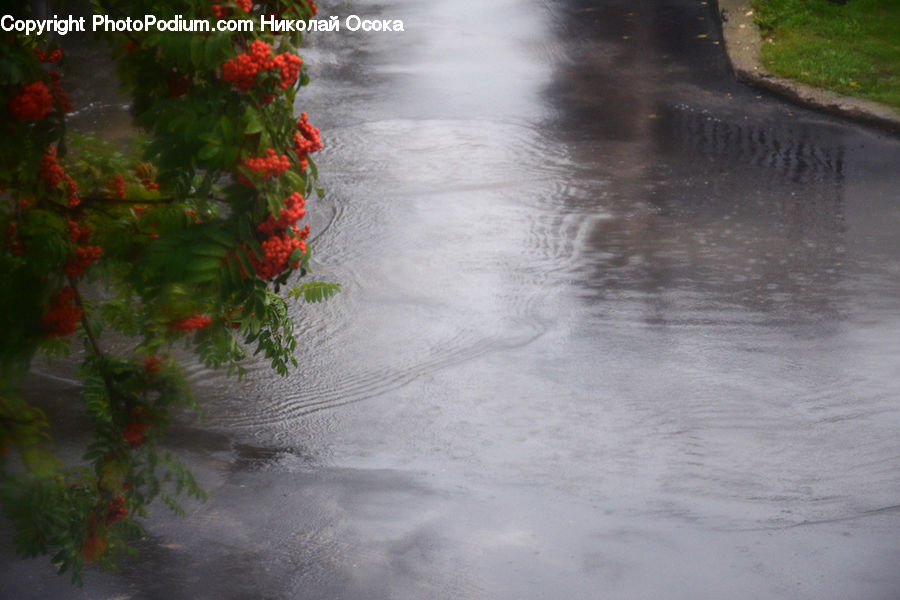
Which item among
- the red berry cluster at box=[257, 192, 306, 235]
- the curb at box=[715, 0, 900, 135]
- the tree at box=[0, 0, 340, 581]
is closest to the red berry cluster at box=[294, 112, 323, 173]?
the tree at box=[0, 0, 340, 581]

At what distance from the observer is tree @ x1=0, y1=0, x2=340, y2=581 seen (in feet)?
12.7

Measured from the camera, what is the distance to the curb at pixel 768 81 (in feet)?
36.3

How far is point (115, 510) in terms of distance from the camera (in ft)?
14.9

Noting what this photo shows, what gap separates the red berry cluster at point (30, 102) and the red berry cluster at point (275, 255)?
878mm

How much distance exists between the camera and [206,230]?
159 inches

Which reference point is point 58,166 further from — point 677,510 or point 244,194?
point 677,510

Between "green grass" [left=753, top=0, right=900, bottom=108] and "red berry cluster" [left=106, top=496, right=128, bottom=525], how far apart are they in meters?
9.34

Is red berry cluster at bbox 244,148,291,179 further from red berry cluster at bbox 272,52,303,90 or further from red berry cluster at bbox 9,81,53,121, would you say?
red berry cluster at bbox 9,81,53,121

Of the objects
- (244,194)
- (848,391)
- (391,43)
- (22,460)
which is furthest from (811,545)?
(391,43)

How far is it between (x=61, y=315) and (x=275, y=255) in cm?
90

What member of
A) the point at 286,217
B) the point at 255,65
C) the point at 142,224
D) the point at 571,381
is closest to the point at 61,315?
the point at 142,224

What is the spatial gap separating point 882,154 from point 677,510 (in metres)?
5.95

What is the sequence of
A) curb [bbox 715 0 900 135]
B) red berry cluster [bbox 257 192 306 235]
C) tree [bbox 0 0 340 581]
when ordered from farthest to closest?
curb [bbox 715 0 900 135], red berry cluster [bbox 257 192 306 235], tree [bbox 0 0 340 581]

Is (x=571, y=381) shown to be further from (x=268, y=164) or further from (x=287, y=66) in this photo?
(x=287, y=66)
